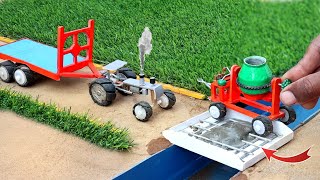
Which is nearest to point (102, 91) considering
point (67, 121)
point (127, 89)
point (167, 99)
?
point (127, 89)

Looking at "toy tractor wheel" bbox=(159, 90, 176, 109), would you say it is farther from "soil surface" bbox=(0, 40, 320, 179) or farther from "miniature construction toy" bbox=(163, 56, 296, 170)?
"miniature construction toy" bbox=(163, 56, 296, 170)

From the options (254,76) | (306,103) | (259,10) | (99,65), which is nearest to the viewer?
(306,103)

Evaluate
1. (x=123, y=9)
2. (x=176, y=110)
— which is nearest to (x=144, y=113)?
(x=176, y=110)

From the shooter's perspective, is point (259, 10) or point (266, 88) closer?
point (266, 88)

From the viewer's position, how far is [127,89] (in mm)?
5012

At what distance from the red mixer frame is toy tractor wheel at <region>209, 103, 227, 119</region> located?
0.05m

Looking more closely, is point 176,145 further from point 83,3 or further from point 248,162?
point 83,3

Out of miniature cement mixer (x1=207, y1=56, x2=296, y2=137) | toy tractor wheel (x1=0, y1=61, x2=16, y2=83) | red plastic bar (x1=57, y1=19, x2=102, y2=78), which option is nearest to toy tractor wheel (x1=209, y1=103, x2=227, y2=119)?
miniature cement mixer (x1=207, y1=56, x2=296, y2=137)

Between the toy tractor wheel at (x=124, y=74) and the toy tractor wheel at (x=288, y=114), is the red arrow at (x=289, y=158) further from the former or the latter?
the toy tractor wheel at (x=124, y=74)

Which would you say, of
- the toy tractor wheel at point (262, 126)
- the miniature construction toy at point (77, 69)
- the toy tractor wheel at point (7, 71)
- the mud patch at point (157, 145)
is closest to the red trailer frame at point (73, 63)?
the miniature construction toy at point (77, 69)

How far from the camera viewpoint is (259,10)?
22.3 ft

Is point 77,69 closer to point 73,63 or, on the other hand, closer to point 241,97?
point 73,63

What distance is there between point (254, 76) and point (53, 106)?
1.65 metres

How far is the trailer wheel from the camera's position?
5295 millimetres
